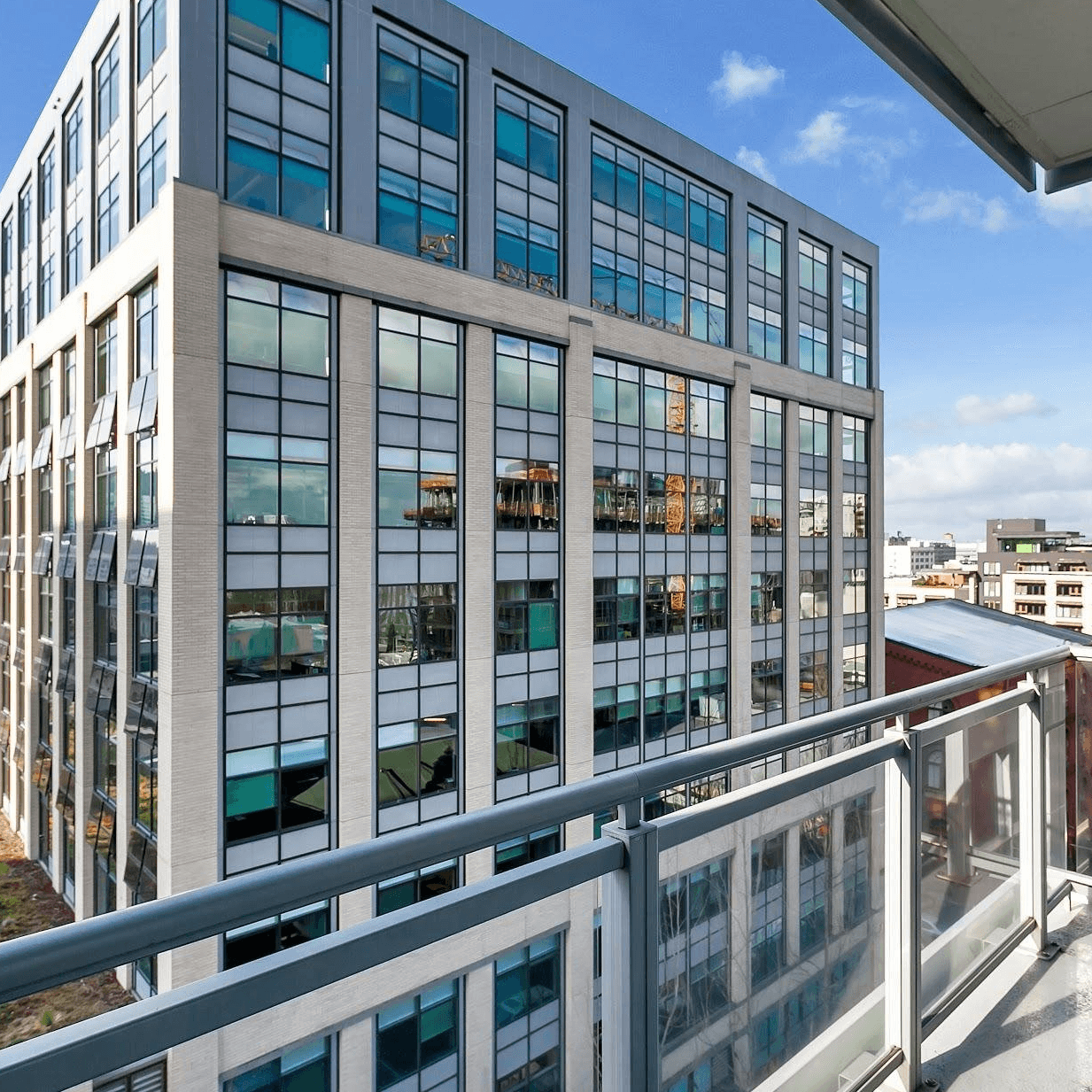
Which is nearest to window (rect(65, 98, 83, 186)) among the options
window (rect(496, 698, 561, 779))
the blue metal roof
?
window (rect(496, 698, 561, 779))

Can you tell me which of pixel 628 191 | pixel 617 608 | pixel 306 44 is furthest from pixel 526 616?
pixel 306 44

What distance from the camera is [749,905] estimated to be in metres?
2.00

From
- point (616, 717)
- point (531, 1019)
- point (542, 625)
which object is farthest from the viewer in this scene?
point (616, 717)

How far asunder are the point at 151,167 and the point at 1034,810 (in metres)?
17.6

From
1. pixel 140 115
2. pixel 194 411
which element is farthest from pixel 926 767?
pixel 140 115

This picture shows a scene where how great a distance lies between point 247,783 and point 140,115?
44.1 feet

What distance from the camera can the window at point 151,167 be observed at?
47.8ft

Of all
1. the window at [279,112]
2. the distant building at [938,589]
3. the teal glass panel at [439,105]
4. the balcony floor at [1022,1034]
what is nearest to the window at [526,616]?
the window at [279,112]

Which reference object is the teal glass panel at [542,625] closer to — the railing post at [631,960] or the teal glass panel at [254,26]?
the teal glass panel at [254,26]

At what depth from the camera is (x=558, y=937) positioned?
60.5 inches

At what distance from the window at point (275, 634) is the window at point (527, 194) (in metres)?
9.20

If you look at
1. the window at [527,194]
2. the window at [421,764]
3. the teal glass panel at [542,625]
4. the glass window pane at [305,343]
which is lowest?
the window at [421,764]

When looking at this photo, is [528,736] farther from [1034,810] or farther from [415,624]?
[1034,810]

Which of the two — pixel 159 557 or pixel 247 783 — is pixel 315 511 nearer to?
pixel 159 557
